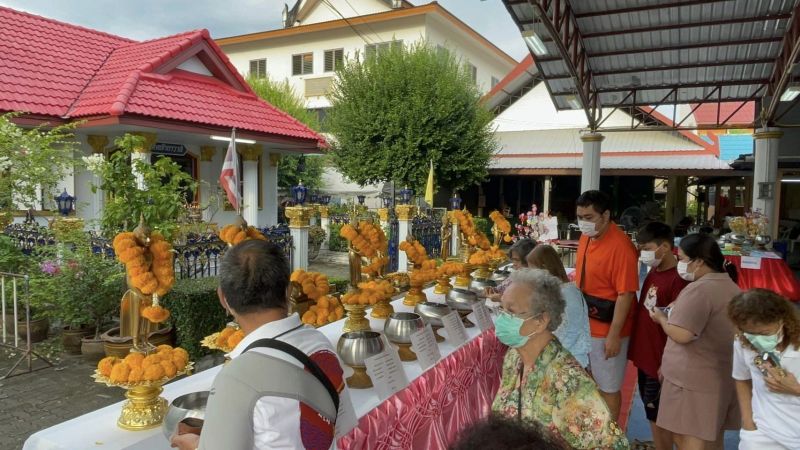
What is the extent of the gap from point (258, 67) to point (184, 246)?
2303 centimetres

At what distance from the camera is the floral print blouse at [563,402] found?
5.25ft

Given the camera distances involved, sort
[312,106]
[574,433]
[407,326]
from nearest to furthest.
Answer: [574,433] → [407,326] → [312,106]

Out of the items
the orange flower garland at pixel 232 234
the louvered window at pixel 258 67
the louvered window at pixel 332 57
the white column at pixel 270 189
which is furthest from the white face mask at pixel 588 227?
the louvered window at pixel 258 67

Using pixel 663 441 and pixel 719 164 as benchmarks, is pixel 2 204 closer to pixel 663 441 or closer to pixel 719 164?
pixel 663 441

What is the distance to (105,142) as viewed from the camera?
32.0 ft

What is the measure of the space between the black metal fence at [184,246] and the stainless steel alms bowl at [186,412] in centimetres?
410

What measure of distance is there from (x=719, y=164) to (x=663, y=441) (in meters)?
14.4

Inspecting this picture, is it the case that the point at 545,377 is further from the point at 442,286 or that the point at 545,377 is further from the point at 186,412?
the point at 442,286

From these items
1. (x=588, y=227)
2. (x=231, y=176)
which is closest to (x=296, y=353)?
(x=231, y=176)

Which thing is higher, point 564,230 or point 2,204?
point 2,204

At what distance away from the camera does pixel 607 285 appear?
10.6ft

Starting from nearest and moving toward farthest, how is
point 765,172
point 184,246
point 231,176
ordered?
point 231,176
point 184,246
point 765,172

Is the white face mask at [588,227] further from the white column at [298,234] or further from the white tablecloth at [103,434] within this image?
the white column at [298,234]

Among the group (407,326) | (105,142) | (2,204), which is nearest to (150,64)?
(105,142)
